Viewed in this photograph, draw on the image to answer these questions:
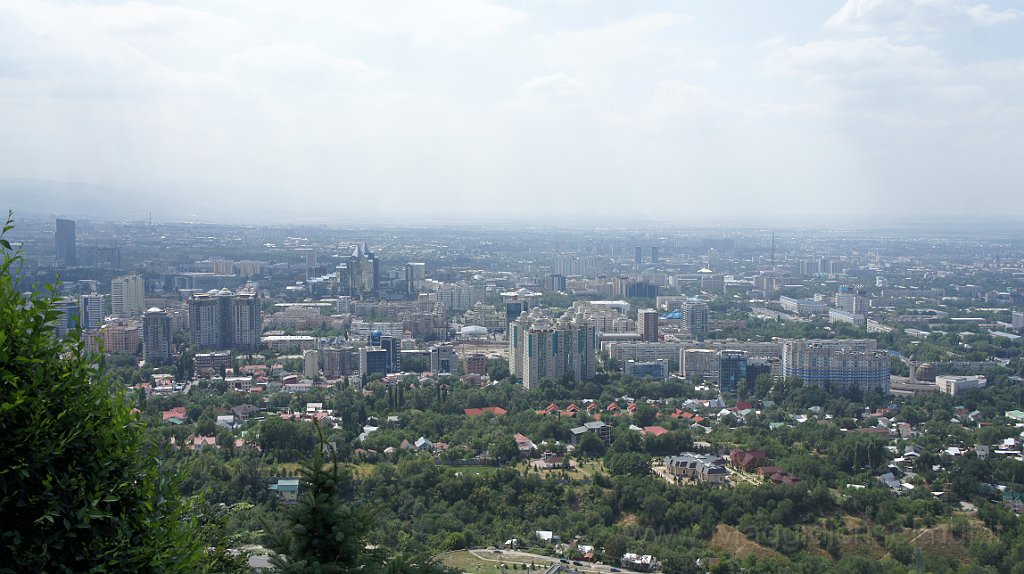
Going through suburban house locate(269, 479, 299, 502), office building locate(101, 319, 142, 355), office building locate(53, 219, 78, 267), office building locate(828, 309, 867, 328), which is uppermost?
office building locate(53, 219, 78, 267)

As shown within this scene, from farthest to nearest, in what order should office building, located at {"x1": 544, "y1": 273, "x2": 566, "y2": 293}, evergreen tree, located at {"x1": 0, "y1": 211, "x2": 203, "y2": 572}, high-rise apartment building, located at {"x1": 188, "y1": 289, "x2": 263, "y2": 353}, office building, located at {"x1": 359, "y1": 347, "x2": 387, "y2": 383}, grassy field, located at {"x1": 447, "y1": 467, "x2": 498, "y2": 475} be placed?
office building, located at {"x1": 544, "y1": 273, "x2": 566, "y2": 293}
high-rise apartment building, located at {"x1": 188, "y1": 289, "x2": 263, "y2": 353}
office building, located at {"x1": 359, "y1": 347, "x2": 387, "y2": 383}
grassy field, located at {"x1": 447, "y1": 467, "x2": 498, "y2": 475}
evergreen tree, located at {"x1": 0, "y1": 211, "x2": 203, "y2": 572}

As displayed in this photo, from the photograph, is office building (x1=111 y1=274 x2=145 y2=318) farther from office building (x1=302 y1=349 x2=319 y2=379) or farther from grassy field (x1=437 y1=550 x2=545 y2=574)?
grassy field (x1=437 y1=550 x2=545 y2=574)

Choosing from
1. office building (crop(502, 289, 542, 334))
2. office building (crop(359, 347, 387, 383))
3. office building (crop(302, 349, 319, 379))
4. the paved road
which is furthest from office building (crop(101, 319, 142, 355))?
the paved road

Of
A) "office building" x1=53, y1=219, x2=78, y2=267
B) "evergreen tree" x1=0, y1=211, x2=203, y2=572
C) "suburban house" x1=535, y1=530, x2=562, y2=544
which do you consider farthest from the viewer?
"office building" x1=53, y1=219, x2=78, y2=267

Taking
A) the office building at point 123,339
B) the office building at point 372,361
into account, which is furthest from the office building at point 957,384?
the office building at point 123,339

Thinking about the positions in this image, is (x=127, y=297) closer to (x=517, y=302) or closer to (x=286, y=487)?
(x=517, y=302)

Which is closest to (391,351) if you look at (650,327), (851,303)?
(650,327)

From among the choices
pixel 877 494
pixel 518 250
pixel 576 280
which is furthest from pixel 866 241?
pixel 877 494

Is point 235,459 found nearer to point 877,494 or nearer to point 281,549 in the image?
point 877,494
